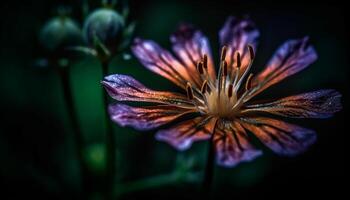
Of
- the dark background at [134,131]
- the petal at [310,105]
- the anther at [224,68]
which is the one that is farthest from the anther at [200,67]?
the dark background at [134,131]

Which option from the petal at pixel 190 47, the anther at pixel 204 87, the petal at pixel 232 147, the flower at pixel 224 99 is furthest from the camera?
the petal at pixel 190 47

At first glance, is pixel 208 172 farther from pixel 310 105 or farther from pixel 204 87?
pixel 310 105

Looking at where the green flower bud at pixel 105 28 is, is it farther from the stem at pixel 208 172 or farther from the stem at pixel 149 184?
the stem at pixel 149 184

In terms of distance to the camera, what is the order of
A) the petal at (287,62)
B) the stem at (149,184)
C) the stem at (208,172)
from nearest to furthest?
the stem at (208,172)
the petal at (287,62)
the stem at (149,184)

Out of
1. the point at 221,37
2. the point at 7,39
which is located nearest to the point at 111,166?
the point at 221,37

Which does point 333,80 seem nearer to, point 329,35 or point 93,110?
point 329,35
